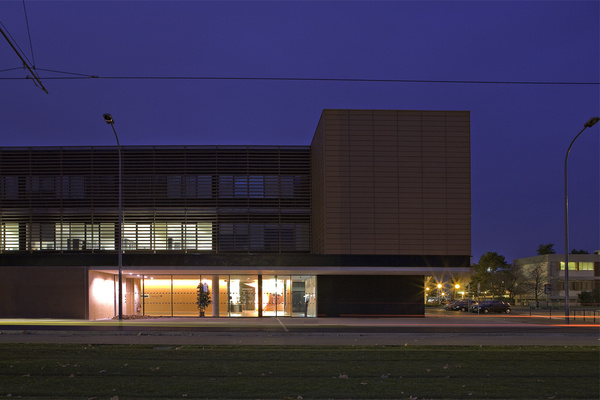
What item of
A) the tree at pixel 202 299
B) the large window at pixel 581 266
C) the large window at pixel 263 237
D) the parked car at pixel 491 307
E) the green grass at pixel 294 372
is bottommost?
the parked car at pixel 491 307

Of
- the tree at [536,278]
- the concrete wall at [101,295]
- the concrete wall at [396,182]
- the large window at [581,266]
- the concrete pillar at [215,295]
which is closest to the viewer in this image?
the concrete wall at [396,182]

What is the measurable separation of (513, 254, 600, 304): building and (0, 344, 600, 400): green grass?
70.5 m

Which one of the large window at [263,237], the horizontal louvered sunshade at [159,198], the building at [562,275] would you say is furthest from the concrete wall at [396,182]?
the building at [562,275]

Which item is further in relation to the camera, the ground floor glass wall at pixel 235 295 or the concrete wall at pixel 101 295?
the ground floor glass wall at pixel 235 295

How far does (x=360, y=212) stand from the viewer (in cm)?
3606

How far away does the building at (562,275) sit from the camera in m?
84.2

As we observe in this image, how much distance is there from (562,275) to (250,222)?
60.3 m

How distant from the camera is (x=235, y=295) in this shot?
40.3 m

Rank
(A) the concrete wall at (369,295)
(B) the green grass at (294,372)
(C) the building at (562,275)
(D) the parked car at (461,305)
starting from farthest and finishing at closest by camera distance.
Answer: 1. (C) the building at (562,275)
2. (D) the parked car at (461,305)
3. (A) the concrete wall at (369,295)
4. (B) the green grass at (294,372)

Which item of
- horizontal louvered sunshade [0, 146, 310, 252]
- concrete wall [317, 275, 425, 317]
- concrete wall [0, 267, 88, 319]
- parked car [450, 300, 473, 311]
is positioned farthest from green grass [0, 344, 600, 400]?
parked car [450, 300, 473, 311]

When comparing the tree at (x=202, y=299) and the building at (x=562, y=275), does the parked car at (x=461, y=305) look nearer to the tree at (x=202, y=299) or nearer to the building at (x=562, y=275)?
the tree at (x=202, y=299)

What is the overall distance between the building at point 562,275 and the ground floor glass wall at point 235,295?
5411 centimetres

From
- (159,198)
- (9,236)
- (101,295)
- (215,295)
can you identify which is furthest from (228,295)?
(9,236)

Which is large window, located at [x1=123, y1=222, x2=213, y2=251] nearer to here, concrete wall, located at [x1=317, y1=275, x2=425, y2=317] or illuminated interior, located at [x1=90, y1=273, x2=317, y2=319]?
illuminated interior, located at [x1=90, y1=273, x2=317, y2=319]
